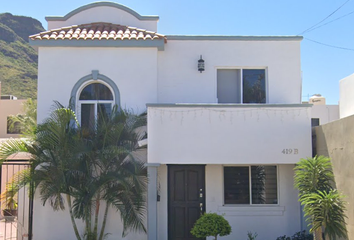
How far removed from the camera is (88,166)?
37.9 feet

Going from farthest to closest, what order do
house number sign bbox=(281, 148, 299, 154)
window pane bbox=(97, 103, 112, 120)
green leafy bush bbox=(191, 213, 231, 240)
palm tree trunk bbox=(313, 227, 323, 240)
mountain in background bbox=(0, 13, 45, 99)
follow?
mountain in background bbox=(0, 13, 45, 99), window pane bbox=(97, 103, 112, 120), house number sign bbox=(281, 148, 299, 154), green leafy bush bbox=(191, 213, 231, 240), palm tree trunk bbox=(313, 227, 323, 240)

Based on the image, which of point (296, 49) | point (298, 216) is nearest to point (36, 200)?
point (298, 216)

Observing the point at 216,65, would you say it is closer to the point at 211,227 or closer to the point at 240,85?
the point at 240,85

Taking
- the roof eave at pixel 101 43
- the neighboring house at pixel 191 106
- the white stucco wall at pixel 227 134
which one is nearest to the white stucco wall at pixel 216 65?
the neighboring house at pixel 191 106

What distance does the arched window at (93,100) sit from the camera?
12883 mm

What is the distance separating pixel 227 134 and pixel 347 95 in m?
4.39

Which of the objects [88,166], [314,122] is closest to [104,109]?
[88,166]

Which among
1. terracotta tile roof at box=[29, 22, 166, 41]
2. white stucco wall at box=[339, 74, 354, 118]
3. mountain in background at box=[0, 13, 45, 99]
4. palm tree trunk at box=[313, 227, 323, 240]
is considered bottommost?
palm tree trunk at box=[313, 227, 323, 240]

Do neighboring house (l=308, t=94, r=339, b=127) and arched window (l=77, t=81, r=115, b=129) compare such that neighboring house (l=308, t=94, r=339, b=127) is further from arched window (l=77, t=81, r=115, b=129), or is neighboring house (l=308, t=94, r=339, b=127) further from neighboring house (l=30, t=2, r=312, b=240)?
arched window (l=77, t=81, r=115, b=129)

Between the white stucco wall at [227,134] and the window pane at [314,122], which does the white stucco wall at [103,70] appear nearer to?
the white stucco wall at [227,134]

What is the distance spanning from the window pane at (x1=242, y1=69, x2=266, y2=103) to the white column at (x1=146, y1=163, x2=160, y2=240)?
393 cm

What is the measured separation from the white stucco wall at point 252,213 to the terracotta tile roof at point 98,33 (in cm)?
396

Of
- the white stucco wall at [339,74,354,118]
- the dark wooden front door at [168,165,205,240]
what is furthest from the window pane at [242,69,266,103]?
the dark wooden front door at [168,165,205,240]

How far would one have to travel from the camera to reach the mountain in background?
156 ft
